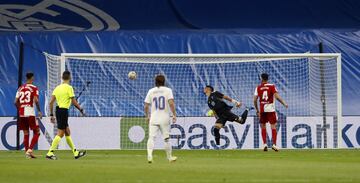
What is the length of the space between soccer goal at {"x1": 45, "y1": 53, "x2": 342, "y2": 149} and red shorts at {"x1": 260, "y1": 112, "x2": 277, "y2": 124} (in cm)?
277

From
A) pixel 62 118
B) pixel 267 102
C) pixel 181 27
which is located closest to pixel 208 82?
pixel 181 27

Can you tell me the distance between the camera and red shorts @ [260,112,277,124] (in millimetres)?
25203

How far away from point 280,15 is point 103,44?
6915mm

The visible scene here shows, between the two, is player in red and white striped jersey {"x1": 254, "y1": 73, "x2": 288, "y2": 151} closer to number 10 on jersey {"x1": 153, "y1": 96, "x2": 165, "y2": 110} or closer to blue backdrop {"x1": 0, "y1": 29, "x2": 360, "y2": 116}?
number 10 on jersey {"x1": 153, "y1": 96, "x2": 165, "y2": 110}

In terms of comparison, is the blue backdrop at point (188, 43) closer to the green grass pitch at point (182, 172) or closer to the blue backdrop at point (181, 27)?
the blue backdrop at point (181, 27)

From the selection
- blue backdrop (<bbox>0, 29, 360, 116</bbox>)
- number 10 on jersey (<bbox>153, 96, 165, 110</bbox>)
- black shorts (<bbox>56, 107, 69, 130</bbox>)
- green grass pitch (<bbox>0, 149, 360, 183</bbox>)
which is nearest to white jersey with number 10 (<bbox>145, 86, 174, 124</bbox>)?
number 10 on jersey (<bbox>153, 96, 165, 110</bbox>)

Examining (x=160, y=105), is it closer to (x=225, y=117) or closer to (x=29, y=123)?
(x=29, y=123)

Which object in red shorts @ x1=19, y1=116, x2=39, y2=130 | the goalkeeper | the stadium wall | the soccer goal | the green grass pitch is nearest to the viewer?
the green grass pitch

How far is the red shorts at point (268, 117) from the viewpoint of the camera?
25203mm

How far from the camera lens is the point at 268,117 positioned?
82.9 feet

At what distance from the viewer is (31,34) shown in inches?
1401

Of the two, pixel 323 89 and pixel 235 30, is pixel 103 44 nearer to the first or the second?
pixel 235 30

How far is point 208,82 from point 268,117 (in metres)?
8.08

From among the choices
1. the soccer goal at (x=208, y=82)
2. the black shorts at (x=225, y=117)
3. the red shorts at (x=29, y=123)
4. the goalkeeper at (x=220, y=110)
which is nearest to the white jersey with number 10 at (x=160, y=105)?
the red shorts at (x=29, y=123)
